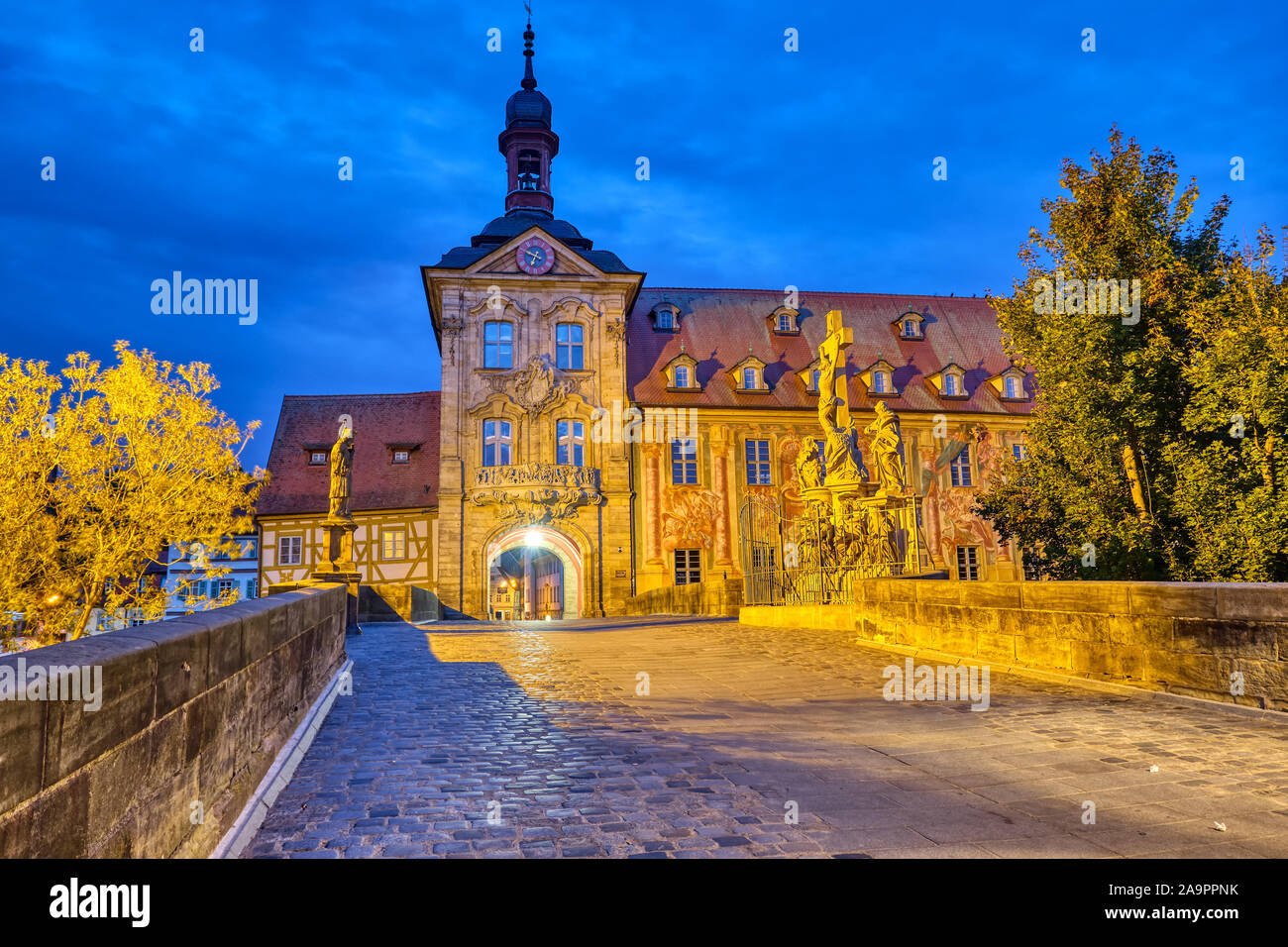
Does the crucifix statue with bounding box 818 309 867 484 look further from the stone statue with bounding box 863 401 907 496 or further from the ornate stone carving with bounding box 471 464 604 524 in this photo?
the ornate stone carving with bounding box 471 464 604 524

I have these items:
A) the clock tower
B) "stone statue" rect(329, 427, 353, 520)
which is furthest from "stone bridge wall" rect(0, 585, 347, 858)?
the clock tower

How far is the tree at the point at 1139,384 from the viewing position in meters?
15.5

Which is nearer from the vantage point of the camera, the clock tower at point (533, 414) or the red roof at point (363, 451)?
the clock tower at point (533, 414)

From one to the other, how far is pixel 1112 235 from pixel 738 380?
56.2 feet

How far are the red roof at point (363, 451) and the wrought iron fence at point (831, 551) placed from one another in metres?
17.9

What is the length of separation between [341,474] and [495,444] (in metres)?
13.7

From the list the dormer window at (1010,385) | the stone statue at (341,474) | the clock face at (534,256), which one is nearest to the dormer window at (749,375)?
the clock face at (534,256)

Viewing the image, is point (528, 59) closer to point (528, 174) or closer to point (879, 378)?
point (528, 174)

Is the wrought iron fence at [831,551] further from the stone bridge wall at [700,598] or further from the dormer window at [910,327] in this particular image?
the dormer window at [910,327]

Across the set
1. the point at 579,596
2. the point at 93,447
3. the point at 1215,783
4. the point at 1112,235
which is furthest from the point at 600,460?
the point at 1215,783

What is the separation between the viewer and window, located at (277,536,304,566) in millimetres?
33219
